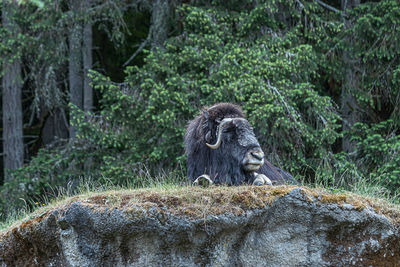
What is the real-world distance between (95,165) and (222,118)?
266 inches

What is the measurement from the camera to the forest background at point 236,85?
38.7 ft

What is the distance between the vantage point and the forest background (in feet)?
38.7

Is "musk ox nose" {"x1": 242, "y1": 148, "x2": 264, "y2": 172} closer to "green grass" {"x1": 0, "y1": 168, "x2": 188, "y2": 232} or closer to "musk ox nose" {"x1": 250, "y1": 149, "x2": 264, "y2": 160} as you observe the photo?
"musk ox nose" {"x1": 250, "y1": 149, "x2": 264, "y2": 160}

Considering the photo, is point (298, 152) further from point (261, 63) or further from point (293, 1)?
point (293, 1)

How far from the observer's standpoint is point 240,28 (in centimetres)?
1343

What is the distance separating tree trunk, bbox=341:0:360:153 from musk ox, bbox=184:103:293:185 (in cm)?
568

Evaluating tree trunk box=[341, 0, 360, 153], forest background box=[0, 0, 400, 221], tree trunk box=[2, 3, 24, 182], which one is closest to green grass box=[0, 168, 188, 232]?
forest background box=[0, 0, 400, 221]

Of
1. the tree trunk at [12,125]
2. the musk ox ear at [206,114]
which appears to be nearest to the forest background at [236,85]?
the tree trunk at [12,125]

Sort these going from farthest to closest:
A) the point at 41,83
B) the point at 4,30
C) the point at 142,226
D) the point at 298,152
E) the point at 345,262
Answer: the point at 41,83 → the point at 4,30 → the point at 298,152 → the point at 345,262 → the point at 142,226

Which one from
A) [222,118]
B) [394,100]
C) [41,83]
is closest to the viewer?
[222,118]

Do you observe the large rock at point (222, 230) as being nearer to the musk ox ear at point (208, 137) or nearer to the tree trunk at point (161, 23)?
the musk ox ear at point (208, 137)

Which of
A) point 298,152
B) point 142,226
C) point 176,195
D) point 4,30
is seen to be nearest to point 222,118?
point 176,195

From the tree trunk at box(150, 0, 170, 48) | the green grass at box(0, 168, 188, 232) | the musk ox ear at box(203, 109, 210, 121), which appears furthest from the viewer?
the tree trunk at box(150, 0, 170, 48)

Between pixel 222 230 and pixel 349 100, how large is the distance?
9691mm
